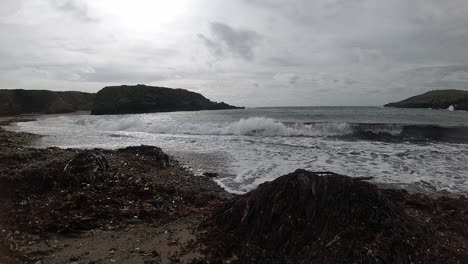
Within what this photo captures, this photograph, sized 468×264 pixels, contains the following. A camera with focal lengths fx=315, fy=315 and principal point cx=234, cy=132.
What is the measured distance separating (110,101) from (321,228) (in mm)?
69758

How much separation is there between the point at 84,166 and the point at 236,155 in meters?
7.00

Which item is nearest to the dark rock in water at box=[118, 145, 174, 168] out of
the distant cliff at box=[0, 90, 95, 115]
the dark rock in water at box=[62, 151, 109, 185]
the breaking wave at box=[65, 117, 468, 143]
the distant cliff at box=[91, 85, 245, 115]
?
the dark rock in water at box=[62, 151, 109, 185]

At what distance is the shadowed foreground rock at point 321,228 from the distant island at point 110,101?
213 feet

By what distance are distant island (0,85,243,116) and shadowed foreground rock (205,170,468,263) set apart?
64902 millimetres

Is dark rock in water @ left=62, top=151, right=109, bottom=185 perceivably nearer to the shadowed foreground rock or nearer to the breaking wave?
the shadowed foreground rock

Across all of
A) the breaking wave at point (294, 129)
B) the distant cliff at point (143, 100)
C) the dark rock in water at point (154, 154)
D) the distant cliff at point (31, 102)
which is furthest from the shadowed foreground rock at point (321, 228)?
the distant cliff at point (31, 102)

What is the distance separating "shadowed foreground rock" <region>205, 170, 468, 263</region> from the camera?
11.8 ft

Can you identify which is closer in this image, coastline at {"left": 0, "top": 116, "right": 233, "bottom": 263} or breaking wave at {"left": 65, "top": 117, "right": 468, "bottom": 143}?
coastline at {"left": 0, "top": 116, "right": 233, "bottom": 263}

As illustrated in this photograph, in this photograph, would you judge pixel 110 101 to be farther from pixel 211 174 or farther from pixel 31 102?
pixel 211 174

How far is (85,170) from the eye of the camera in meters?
6.74

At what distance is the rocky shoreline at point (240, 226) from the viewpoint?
3734mm

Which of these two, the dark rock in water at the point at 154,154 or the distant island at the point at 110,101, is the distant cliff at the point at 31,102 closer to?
the distant island at the point at 110,101

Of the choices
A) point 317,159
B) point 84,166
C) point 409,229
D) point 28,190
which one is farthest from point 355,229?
point 317,159

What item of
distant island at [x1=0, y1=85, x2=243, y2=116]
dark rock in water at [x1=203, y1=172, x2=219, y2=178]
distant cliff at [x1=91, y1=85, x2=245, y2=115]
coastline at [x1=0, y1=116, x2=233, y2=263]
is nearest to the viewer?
coastline at [x1=0, y1=116, x2=233, y2=263]
